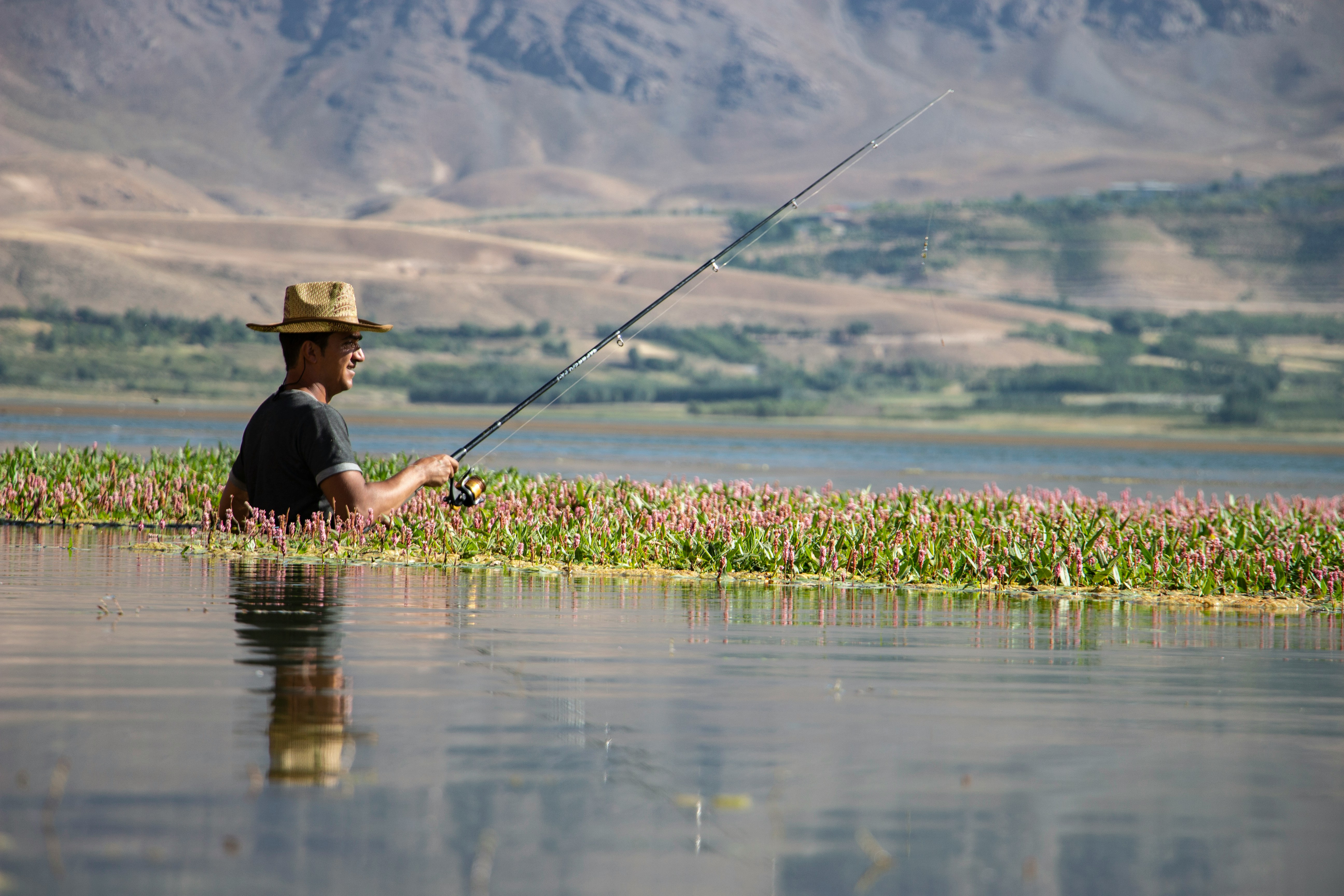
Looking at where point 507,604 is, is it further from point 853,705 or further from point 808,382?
point 808,382

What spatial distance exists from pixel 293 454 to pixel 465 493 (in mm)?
1146

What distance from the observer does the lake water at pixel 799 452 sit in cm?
4791

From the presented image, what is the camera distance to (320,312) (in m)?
10.3

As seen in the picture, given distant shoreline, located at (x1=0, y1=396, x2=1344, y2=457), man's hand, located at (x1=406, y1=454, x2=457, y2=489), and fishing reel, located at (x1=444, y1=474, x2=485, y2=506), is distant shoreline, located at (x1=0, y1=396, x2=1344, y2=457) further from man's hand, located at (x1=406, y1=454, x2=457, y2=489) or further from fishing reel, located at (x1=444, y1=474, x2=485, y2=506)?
man's hand, located at (x1=406, y1=454, x2=457, y2=489)

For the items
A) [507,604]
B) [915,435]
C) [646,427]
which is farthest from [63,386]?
[507,604]

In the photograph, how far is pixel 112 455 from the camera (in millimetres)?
18656

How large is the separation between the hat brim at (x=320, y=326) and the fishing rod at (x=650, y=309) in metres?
1.20

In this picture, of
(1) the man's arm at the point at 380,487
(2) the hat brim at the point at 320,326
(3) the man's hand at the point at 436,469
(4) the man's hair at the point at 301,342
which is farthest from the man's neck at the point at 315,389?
(3) the man's hand at the point at 436,469

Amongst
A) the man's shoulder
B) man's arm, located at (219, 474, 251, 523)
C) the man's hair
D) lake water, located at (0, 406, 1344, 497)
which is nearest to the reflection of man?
man's arm, located at (219, 474, 251, 523)

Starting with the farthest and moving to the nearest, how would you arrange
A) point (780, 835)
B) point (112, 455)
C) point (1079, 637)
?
point (112, 455) < point (1079, 637) < point (780, 835)

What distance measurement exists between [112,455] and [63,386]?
428 ft

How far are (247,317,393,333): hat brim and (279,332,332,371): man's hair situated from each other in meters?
0.03

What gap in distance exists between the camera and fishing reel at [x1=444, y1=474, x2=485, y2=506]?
11078 mm

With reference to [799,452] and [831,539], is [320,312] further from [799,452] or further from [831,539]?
[799,452]
